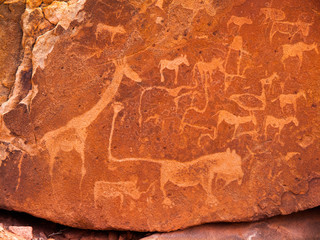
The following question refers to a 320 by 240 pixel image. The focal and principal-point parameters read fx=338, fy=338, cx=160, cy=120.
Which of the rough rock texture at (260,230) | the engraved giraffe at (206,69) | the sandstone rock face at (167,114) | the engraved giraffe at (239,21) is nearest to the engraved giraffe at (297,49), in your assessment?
the sandstone rock face at (167,114)

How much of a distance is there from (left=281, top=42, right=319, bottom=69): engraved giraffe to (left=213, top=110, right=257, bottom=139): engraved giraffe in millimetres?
482

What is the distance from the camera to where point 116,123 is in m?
2.47

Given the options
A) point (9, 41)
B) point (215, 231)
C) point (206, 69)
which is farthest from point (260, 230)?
point (9, 41)

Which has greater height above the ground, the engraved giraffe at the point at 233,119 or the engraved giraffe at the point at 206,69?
the engraved giraffe at the point at 206,69

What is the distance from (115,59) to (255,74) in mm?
1028

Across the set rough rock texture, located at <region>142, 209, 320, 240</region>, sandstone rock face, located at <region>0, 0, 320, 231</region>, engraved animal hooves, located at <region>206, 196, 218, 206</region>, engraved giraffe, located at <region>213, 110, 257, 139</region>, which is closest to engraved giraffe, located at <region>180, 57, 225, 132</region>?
sandstone rock face, located at <region>0, 0, 320, 231</region>

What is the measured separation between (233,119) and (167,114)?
486mm

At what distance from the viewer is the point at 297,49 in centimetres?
246

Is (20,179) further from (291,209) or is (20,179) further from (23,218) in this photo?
(291,209)

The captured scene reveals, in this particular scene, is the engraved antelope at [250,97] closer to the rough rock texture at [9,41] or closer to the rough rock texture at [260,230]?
the rough rock texture at [260,230]

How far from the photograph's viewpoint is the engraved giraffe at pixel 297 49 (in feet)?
8.07

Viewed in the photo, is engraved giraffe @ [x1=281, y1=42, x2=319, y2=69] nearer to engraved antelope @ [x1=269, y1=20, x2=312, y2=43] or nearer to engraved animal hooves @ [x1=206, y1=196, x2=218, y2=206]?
engraved antelope @ [x1=269, y1=20, x2=312, y2=43]

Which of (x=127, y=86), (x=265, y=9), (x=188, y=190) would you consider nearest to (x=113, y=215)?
(x=188, y=190)

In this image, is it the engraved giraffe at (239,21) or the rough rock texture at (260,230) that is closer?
the engraved giraffe at (239,21)
